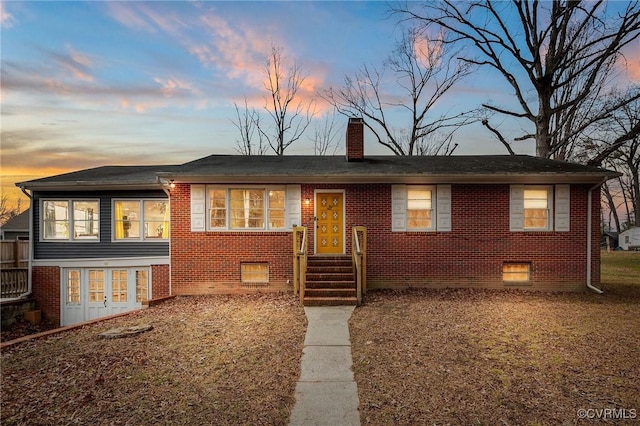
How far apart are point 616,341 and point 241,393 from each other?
22.5 feet

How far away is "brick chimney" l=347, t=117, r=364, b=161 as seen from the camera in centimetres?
1288

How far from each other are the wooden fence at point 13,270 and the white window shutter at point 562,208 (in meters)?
18.0

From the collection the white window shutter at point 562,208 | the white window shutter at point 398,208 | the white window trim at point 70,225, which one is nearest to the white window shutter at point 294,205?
the white window shutter at point 398,208

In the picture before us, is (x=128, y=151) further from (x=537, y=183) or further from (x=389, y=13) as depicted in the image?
(x=537, y=183)

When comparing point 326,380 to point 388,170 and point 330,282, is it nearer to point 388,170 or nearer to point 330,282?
point 330,282

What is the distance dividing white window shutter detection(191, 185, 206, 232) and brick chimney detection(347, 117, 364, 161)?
17.7 ft

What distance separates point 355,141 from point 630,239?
43.6 meters

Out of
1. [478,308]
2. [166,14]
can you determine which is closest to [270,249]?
[478,308]

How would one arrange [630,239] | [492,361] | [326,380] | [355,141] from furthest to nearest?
1. [630,239]
2. [355,141]
3. [492,361]
4. [326,380]

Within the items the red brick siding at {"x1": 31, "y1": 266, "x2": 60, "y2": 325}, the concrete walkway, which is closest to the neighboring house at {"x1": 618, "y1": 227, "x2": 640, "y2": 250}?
the concrete walkway

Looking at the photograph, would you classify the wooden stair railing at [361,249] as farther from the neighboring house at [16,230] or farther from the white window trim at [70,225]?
the neighboring house at [16,230]

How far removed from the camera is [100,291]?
474 inches

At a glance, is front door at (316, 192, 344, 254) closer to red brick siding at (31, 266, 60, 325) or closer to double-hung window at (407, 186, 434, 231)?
double-hung window at (407, 186, 434, 231)
